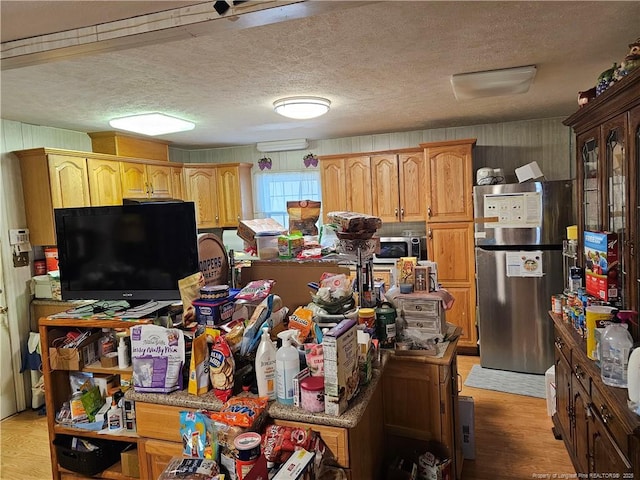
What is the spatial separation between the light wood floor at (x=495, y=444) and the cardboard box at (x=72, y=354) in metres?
1.18

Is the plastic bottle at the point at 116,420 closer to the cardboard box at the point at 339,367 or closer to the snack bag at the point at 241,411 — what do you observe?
the snack bag at the point at 241,411

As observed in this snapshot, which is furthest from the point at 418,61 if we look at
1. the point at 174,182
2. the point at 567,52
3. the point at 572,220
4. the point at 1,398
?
the point at 1,398

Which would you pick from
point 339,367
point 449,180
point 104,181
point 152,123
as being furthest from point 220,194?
point 339,367

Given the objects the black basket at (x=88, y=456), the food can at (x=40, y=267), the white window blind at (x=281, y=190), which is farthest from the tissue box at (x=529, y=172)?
the food can at (x=40, y=267)

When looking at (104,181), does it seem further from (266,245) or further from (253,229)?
(266,245)

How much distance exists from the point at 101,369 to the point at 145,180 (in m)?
2.76

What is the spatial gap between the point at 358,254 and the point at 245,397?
2.94ft

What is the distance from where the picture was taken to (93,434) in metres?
2.05

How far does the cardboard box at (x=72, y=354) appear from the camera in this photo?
6.81 ft

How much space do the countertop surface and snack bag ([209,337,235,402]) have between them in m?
0.04

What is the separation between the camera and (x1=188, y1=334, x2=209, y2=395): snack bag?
169 centimetres

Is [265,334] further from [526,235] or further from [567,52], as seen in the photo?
[526,235]

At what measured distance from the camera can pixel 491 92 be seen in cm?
306

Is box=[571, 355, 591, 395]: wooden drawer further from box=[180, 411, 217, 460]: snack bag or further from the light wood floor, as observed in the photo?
box=[180, 411, 217, 460]: snack bag
